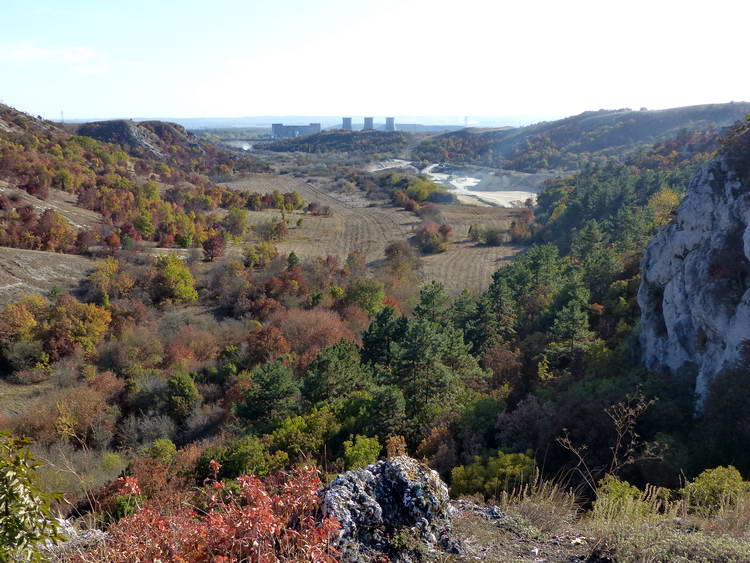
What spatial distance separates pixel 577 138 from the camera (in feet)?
425

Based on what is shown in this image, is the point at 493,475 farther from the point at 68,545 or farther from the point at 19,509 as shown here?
the point at 19,509

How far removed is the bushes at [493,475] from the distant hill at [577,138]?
102 metres

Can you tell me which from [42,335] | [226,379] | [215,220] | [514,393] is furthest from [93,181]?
[514,393]

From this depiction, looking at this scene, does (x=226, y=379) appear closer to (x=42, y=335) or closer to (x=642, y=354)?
(x=42, y=335)

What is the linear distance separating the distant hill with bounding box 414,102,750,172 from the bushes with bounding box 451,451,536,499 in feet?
334

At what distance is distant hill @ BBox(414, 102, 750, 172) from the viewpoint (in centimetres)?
10419

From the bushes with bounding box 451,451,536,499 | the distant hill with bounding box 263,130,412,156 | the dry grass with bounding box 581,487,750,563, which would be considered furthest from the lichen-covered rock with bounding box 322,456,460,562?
the distant hill with bounding box 263,130,412,156

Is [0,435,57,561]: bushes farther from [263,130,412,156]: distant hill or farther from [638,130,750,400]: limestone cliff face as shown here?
[263,130,412,156]: distant hill

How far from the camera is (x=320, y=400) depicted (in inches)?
724

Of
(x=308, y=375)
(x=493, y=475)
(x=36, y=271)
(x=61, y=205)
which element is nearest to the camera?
(x=493, y=475)

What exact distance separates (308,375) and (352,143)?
17209cm

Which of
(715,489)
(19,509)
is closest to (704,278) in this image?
(715,489)

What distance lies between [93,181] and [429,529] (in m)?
61.3

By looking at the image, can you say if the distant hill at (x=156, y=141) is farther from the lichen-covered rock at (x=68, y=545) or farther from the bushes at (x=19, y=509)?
the bushes at (x=19, y=509)
